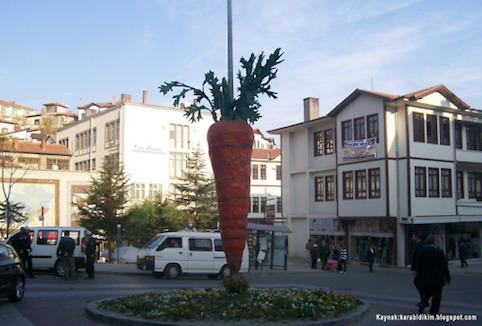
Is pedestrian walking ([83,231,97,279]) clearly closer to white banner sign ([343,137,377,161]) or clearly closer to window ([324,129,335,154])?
white banner sign ([343,137,377,161])

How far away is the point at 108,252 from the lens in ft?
136

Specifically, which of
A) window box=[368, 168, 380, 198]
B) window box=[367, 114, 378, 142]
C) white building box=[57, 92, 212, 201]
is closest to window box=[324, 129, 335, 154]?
window box=[367, 114, 378, 142]

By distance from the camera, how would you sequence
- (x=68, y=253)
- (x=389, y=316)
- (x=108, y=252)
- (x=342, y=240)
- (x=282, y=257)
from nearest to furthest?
(x=389, y=316) < (x=68, y=253) < (x=282, y=257) < (x=342, y=240) < (x=108, y=252)

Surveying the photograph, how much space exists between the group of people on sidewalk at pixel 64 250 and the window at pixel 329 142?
22.2 metres

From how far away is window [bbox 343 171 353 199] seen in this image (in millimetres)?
37562

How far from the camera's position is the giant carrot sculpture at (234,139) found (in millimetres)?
12781

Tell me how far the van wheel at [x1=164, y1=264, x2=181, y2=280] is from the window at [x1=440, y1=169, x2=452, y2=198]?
2005 cm

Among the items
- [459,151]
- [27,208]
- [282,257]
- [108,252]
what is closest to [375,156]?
[459,151]

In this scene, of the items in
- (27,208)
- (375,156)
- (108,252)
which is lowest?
(108,252)

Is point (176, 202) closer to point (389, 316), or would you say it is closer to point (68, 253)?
point (68, 253)

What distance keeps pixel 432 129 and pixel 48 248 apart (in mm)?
24715

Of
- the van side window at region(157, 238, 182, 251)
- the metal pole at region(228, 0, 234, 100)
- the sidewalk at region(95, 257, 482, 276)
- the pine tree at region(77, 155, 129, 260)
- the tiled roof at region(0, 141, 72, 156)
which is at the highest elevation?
the tiled roof at region(0, 141, 72, 156)

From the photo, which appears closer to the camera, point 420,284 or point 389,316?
point 420,284

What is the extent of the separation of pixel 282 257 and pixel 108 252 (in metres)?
16.1
